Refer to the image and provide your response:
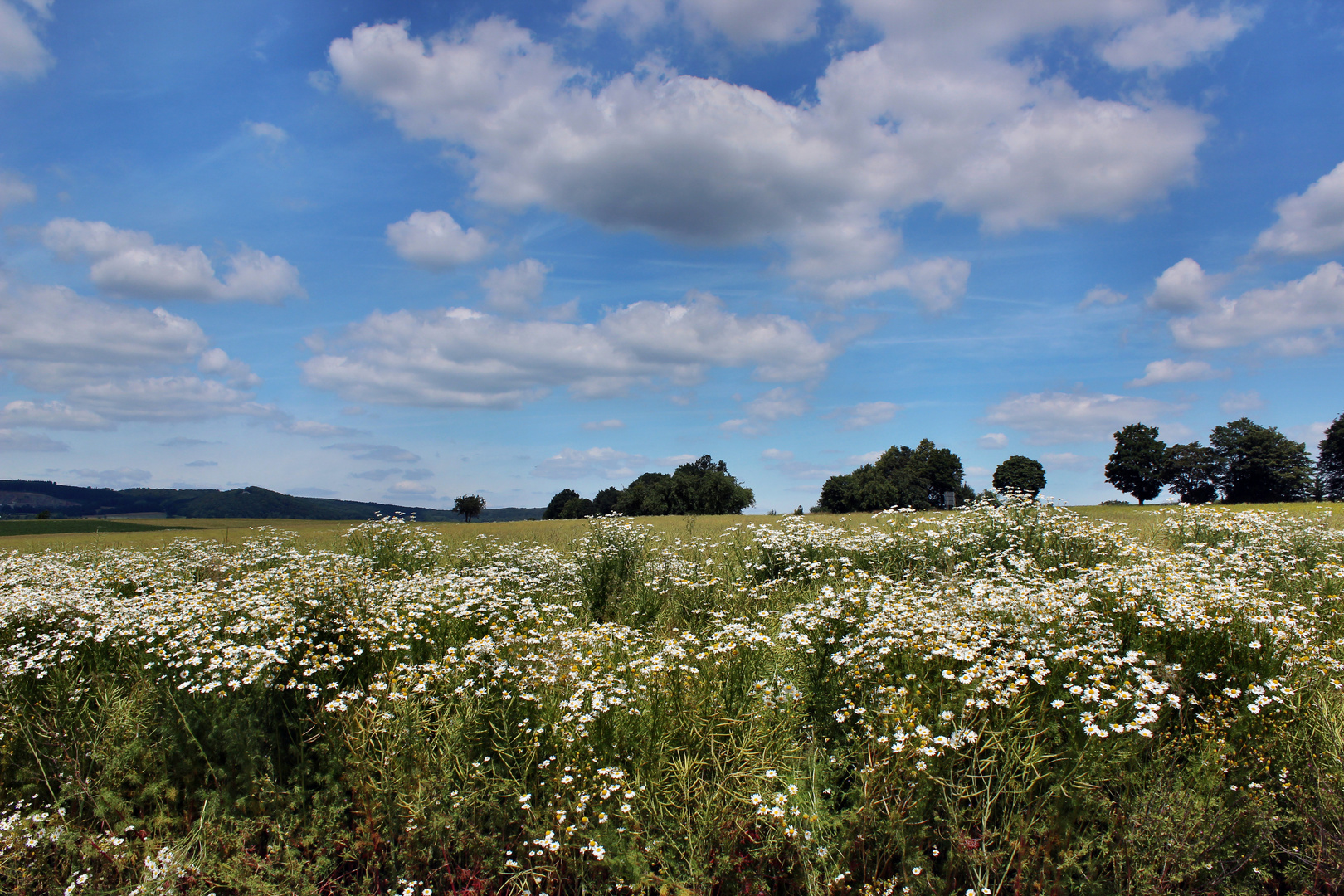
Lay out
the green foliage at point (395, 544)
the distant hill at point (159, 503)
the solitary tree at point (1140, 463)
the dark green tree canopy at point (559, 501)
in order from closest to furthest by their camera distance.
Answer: the green foliage at point (395, 544) → the solitary tree at point (1140, 463) → the dark green tree canopy at point (559, 501) → the distant hill at point (159, 503)

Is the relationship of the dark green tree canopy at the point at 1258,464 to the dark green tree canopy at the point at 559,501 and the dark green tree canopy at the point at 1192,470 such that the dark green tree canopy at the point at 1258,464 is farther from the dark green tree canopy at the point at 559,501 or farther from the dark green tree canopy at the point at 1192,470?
the dark green tree canopy at the point at 559,501

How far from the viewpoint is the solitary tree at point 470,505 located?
8650 cm

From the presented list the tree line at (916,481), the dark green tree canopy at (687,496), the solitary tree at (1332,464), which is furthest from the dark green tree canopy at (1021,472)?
the dark green tree canopy at (687,496)

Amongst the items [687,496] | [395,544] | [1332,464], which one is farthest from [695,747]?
[1332,464]

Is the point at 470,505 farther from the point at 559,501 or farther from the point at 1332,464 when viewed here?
the point at 1332,464

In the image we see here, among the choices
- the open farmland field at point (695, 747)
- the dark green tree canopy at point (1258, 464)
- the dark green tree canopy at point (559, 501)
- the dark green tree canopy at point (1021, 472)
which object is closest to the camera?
the open farmland field at point (695, 747)

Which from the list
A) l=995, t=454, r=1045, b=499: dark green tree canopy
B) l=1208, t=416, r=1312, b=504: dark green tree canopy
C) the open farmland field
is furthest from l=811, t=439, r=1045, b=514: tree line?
the open farmland field

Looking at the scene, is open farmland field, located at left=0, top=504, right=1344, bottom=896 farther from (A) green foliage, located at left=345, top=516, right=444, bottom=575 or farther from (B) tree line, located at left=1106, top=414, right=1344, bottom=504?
(B) tree line, located at left=1106, top=414, right=1344, bottom=504

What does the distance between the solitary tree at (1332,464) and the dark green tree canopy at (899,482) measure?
107 ft

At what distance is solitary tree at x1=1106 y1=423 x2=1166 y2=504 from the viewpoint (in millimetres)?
71625

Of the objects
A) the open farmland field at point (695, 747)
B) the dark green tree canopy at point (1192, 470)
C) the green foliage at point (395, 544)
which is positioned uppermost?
the dark green tree canopy at point (1192, 470)

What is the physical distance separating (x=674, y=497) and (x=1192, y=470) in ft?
185

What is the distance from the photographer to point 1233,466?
67.6 meters

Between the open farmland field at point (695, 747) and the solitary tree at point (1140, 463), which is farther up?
the solitary tree at point (1140, 463)
